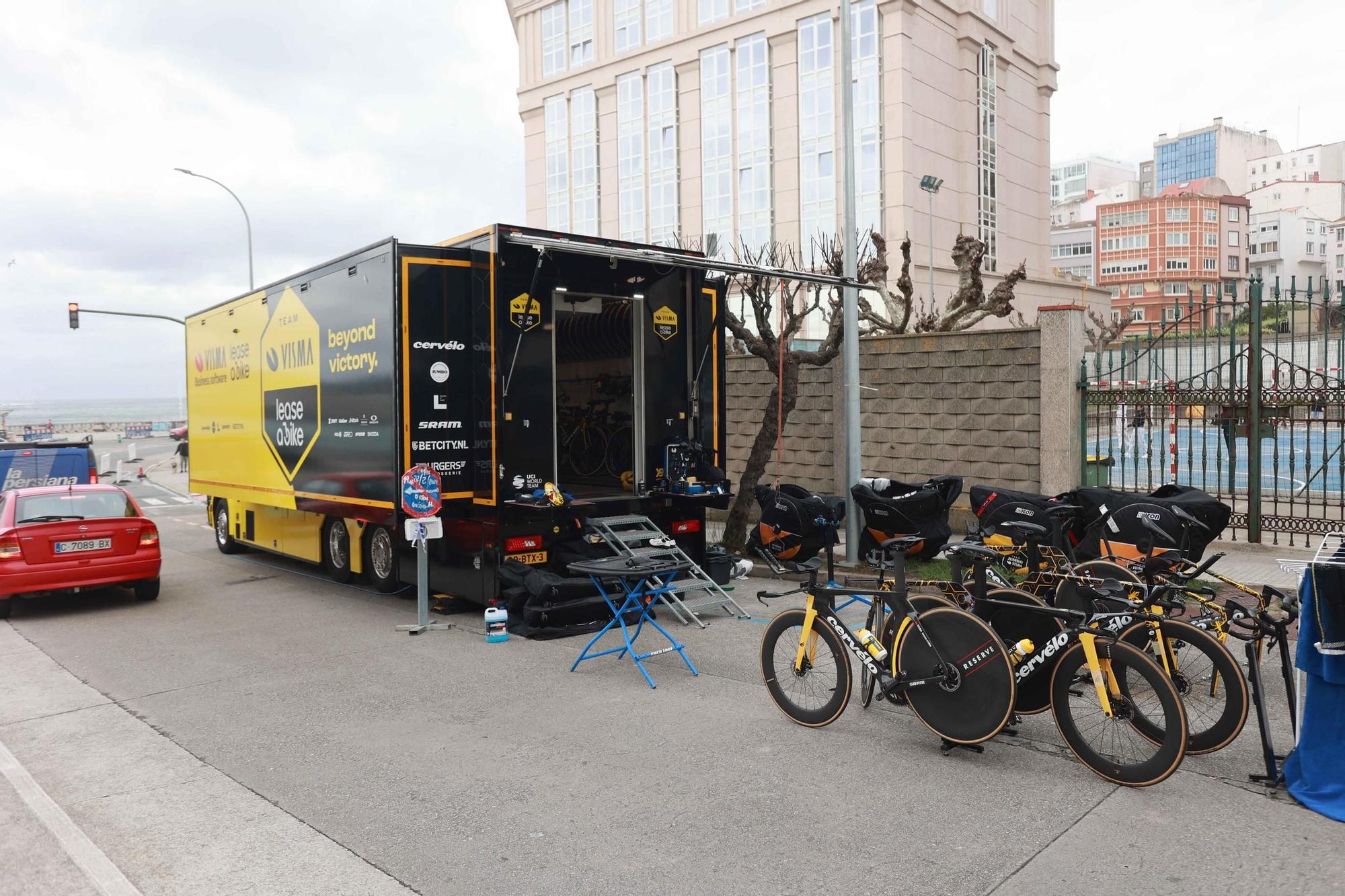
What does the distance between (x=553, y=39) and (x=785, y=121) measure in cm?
1695

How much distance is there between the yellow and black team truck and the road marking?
4124 mm

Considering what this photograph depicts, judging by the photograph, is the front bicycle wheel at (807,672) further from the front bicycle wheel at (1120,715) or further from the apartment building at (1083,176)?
the apartment building at (1083,176)

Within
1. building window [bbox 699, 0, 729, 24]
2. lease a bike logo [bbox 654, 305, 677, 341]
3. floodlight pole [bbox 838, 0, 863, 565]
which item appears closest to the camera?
lease a bike logo [bbox 654, 305, 677, 341]

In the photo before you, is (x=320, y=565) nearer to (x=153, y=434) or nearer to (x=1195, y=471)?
(x=1195, y=471)

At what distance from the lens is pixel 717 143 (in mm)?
47094

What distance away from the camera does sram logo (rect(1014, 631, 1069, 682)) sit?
5.02m

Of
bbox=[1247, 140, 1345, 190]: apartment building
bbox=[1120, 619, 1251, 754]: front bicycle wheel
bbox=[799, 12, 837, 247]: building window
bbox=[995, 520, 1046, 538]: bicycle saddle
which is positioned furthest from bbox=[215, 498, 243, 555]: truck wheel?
bbox=[1247, 140, 1345, 190]: apartment building

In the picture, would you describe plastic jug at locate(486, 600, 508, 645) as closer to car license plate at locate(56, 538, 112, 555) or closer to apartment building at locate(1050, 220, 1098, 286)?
car license plate at locate(56, 538, 112, 555)

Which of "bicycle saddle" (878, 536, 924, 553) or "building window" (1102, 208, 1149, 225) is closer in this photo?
"bicycle saddle" (878, 536, 924, 553)

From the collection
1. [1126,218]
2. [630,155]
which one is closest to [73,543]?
[630,155]

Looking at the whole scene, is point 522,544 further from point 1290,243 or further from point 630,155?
point 1290,243

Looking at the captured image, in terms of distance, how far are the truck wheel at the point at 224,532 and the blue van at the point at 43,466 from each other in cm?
352

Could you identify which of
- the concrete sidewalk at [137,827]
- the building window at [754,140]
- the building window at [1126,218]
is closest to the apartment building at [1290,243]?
the building window at [1126,218]

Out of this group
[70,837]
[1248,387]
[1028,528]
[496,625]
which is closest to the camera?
[70,837]
